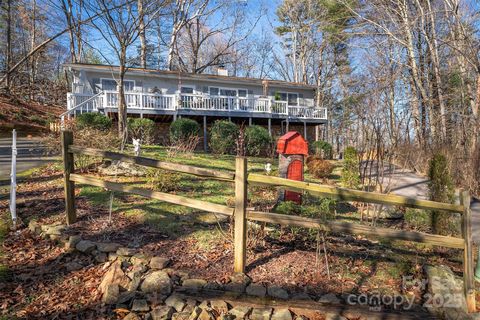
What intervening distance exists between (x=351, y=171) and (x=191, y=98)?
41.0 feet

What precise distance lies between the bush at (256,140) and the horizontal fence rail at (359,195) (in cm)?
1344

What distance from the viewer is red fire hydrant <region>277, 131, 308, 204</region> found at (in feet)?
17.3

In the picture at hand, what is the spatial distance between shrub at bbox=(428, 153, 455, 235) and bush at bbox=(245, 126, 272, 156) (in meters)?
12.1

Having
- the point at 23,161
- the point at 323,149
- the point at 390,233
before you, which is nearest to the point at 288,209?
the point at 390,233

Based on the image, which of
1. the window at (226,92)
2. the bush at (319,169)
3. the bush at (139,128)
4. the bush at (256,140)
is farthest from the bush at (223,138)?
the window at (226,92)

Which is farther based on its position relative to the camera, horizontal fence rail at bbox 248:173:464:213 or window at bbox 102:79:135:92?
window at bbox 102:79:135:92

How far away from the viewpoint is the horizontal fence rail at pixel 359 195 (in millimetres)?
3256

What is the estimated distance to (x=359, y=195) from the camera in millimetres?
3275

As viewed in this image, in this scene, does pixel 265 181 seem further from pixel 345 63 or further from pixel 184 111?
pixel 345 63

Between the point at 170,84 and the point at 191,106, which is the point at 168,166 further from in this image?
the point at 170,84

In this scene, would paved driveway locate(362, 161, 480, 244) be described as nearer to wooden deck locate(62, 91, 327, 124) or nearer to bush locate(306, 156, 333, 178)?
bush locate(306, 156, 333, 178)

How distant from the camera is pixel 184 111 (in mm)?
18078

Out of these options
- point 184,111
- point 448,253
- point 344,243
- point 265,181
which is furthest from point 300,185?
point 184,111

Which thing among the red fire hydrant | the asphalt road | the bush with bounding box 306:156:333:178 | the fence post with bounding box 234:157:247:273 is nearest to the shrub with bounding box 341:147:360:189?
the bush with bounding box 306:156:333:178
